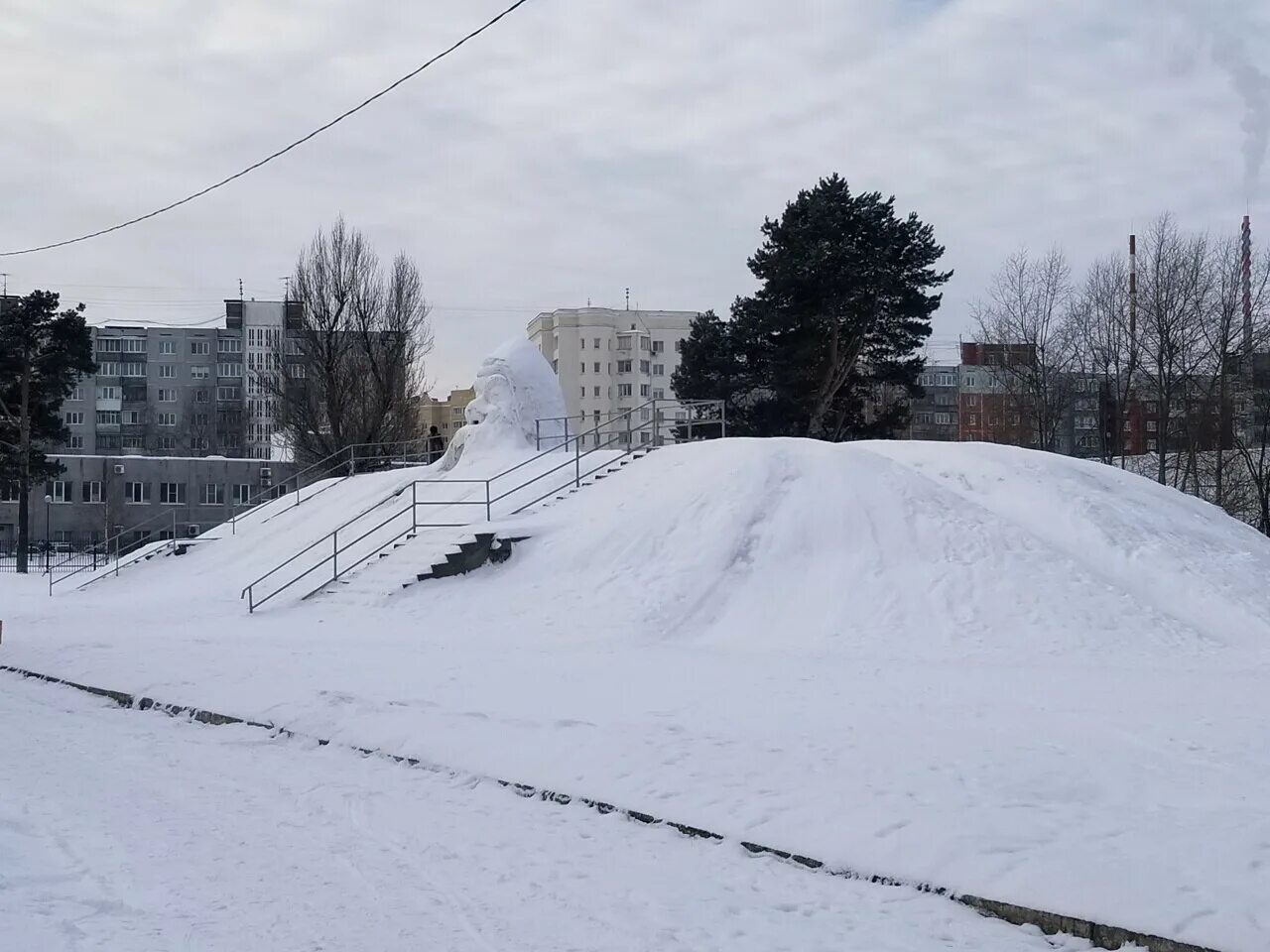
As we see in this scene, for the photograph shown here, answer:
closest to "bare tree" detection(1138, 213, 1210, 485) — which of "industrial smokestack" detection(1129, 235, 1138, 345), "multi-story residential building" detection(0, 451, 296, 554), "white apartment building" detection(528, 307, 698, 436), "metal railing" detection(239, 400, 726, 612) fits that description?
"industrial smokestack" detection(1129, 235, 1138, 345)

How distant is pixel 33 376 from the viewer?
45.3m

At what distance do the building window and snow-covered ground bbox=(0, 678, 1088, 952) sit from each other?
57938 mm

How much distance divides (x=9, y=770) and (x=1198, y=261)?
40392mm

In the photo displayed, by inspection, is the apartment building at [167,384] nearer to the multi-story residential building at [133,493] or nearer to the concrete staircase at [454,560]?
the multi-story residential building at [133,493]

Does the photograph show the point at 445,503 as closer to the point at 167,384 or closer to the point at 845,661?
the point at 845,661

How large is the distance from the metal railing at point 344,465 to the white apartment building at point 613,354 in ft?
187

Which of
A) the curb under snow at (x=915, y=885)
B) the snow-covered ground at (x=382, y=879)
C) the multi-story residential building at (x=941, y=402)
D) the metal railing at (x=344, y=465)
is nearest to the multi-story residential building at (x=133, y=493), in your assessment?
the metal railing at (x=344, y=465)

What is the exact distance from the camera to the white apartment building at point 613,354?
4104 inches

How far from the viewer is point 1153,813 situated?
7719 mm

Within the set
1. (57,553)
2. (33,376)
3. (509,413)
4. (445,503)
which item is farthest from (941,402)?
(445,503)

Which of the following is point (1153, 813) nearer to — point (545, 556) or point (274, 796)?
point (274, 796)

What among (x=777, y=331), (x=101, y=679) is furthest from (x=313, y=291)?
(x=101, y=679)

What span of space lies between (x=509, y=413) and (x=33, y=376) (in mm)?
24325

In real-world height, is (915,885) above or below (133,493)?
above
